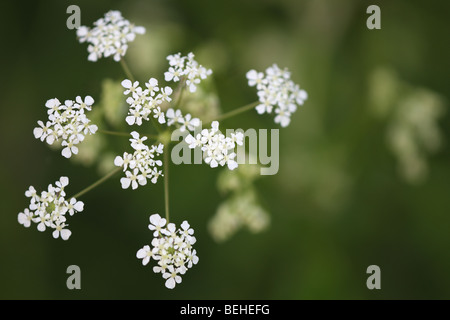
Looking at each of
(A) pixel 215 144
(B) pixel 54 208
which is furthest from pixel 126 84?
(B) pixel 54 208

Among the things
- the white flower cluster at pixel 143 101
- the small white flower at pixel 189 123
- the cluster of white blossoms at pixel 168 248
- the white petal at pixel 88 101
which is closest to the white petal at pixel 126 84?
the white flower cluster at pixel 143 101

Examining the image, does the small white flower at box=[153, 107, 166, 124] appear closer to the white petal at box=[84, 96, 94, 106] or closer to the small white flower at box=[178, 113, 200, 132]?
the small white flower at box=[178, 113, 200, 132]

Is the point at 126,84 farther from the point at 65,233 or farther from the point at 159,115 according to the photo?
the point at 65,233

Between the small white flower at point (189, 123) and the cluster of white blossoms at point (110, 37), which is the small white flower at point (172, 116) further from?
the cluster of white blossoms at point (110, 37)

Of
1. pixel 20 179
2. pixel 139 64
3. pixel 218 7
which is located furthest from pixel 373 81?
pixel 20 179

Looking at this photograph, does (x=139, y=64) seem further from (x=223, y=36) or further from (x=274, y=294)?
(x=274, y=294)
